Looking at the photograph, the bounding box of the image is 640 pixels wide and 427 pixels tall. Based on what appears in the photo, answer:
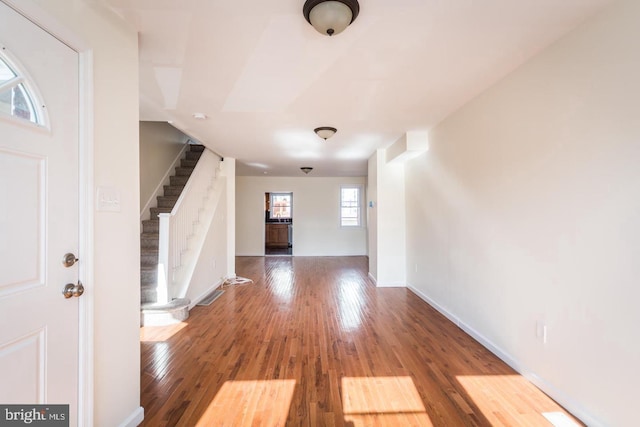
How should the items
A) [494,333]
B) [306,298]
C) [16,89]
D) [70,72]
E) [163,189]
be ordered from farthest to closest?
[163,189] < [306,298] < [494,333] < [70,72] < [16,89]

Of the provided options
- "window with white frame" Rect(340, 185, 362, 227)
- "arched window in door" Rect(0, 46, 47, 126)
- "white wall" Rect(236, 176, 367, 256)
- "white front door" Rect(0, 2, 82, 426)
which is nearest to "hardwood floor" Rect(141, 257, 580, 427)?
"white front door" Rect(0, 2, 82, 426)

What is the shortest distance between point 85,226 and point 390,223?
4.35m

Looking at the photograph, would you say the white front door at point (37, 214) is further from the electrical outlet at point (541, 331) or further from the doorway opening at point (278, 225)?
the doorway opening at point (278, 225)

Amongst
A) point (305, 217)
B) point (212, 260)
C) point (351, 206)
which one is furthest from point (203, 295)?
point (351, 206)

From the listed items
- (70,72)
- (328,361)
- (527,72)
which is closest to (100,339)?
(70,72)

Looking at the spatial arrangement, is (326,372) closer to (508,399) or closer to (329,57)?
(508,399)

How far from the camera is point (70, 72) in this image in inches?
51.4

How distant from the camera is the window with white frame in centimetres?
872

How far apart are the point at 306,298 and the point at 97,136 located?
3520 millimetres

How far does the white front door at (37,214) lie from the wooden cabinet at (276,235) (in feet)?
30.5

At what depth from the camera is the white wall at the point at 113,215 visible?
141 cm

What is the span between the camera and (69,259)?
1279mm

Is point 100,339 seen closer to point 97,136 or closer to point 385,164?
point 97,136

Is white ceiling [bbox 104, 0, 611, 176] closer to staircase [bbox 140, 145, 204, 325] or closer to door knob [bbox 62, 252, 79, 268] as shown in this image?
door knob [bbox 62, 252, 79, 268]
